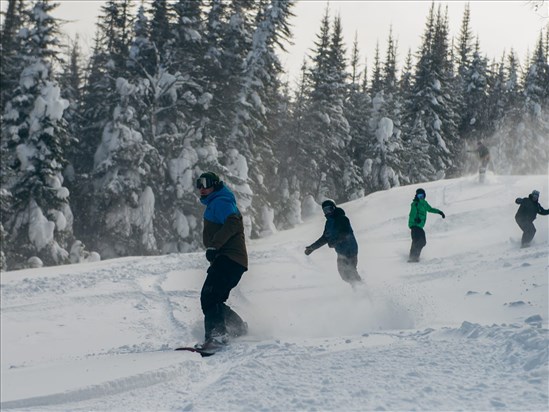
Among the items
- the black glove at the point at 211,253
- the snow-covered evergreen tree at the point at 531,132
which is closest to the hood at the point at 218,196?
the black glove at the point at 211,253

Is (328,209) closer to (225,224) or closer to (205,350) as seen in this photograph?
(225,224)

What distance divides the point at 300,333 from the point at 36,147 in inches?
745

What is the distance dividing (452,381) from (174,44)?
26131mm

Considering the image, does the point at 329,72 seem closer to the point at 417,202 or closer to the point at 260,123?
the point at 260,123

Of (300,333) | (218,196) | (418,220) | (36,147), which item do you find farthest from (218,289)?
(36,147)

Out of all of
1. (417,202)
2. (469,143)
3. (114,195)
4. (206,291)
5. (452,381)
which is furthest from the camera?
(469,143)

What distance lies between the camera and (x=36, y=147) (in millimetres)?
22281

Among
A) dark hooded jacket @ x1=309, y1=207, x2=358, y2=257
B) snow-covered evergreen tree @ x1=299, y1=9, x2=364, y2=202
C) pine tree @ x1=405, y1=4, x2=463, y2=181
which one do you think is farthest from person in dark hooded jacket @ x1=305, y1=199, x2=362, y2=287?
pine tree @ x1=405, y1=4, x2=463, y2=181

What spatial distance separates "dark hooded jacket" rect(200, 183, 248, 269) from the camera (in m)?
6.14

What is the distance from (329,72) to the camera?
36.1m

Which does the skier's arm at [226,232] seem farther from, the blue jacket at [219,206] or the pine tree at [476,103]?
the pine tree at [476,103]

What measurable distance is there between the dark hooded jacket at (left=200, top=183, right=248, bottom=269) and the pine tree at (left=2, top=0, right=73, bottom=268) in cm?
1783

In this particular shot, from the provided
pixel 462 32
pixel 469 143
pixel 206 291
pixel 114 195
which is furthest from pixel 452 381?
pixel 462 32

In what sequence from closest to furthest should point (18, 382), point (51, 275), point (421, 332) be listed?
point (18, 382) < point (421, 332) < point (51, 275)
